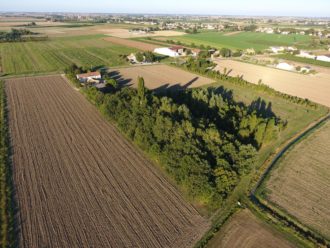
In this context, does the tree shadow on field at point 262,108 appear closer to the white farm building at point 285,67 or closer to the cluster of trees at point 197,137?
the cluster of trees at point 197,137

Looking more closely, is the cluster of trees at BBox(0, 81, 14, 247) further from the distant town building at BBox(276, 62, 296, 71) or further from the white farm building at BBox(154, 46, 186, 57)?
the distant town building at BBox(276, 62, 296, 71)

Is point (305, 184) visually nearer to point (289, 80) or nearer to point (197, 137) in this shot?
point (197, 137)

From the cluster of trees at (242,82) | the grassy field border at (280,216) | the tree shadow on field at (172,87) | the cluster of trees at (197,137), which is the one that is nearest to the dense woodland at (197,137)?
the cluster of trees at (197,137)

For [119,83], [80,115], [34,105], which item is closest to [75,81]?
[119,83]

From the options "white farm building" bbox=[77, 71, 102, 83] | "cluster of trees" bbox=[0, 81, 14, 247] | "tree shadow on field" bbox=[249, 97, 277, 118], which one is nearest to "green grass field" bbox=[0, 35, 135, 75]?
"white farm building" bbox=[77, 71, 102, 83]

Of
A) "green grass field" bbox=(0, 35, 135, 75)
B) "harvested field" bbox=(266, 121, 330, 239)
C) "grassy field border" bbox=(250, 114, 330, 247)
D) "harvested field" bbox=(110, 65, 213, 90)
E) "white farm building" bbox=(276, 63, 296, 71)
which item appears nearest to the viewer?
"grassy field border" bbox=(250, 114, 330, 247)
